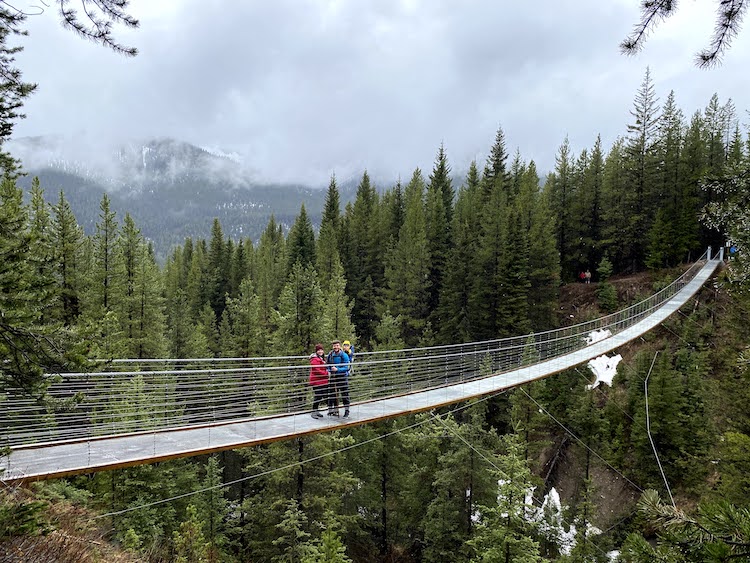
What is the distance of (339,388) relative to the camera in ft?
25.2

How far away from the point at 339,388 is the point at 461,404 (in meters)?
15.4

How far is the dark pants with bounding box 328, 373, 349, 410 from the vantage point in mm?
7617

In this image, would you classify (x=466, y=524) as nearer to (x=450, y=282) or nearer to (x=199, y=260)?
(x=450, y=282)

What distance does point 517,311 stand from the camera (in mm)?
24188

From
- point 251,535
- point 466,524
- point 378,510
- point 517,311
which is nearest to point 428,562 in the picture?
point 466,524

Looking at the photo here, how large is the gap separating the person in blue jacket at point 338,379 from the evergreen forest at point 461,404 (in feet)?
4.12

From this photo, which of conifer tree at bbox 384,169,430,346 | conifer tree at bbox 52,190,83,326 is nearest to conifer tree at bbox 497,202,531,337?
conifer tree at bbox 384,169,430,346

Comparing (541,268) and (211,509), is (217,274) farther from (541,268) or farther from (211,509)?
(211,509)

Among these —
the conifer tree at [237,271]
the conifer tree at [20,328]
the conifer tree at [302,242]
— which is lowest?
the conifer tree at [20,328]

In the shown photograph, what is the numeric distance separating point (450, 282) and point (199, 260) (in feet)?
116

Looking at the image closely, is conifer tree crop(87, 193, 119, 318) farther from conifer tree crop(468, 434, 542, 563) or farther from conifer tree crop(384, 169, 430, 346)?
conifer tree crop(384, 169, 430, 346)

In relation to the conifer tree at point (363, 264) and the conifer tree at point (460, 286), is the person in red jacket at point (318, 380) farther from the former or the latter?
the conifer tree at point (363, 264)

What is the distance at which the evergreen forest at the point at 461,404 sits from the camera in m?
4.40

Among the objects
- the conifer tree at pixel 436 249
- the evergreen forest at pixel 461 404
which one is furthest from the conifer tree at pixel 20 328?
the conifer tree at pixel 436 249
